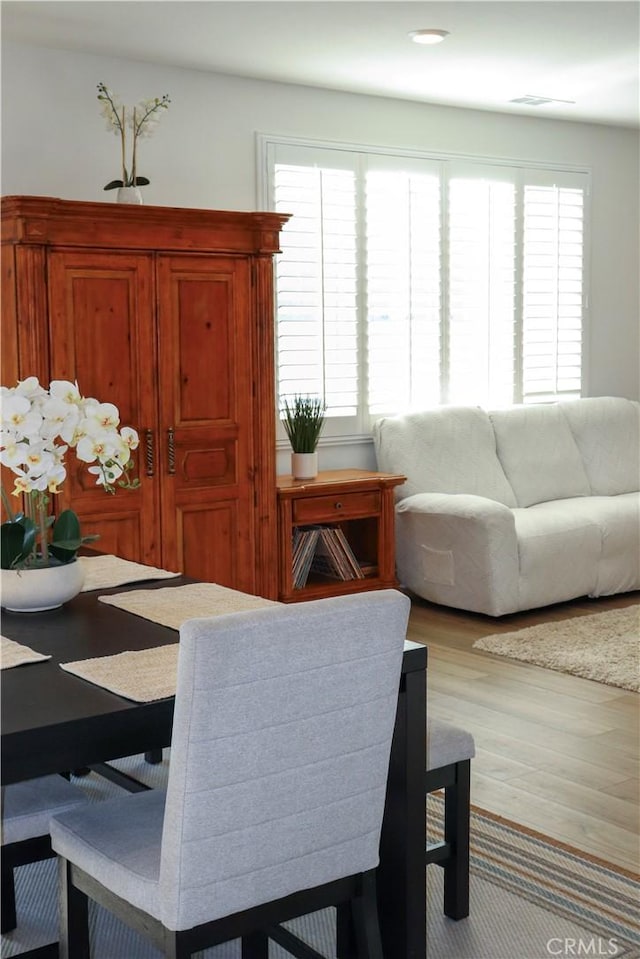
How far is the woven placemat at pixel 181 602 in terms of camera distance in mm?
2439

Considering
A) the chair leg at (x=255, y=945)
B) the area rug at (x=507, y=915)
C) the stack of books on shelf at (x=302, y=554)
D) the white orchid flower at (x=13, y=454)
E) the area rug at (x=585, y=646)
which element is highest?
the white orchid flower at (x=13, y=454)

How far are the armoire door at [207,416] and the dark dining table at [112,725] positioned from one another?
189 cm

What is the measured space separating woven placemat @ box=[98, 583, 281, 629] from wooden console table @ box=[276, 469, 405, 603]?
2.21m

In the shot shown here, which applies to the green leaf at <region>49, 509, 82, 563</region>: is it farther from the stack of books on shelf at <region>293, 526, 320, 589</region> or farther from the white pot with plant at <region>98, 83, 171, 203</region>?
the stack of books on shelf at <region>293, 526, 320, 589</region>

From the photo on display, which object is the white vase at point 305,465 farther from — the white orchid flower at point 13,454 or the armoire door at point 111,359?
the white orchid flower at point 13,454

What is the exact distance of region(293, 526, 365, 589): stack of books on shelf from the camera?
511cm

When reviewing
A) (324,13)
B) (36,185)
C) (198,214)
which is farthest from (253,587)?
(324,13)

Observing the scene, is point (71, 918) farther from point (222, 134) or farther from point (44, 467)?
point (222, 134)

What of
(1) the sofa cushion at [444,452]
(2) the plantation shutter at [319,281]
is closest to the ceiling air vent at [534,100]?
(2) the plantation shutter at [319,281]

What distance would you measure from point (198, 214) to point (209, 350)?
0.54m

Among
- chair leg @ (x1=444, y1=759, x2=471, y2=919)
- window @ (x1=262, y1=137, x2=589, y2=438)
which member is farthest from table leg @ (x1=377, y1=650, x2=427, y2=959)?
window @ (x1=262, y1=137, x2=589, y2=438)

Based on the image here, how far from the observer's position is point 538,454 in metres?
6.16

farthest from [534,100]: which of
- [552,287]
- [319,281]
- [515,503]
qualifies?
[515,503]

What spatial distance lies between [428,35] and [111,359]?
70.6 inches
